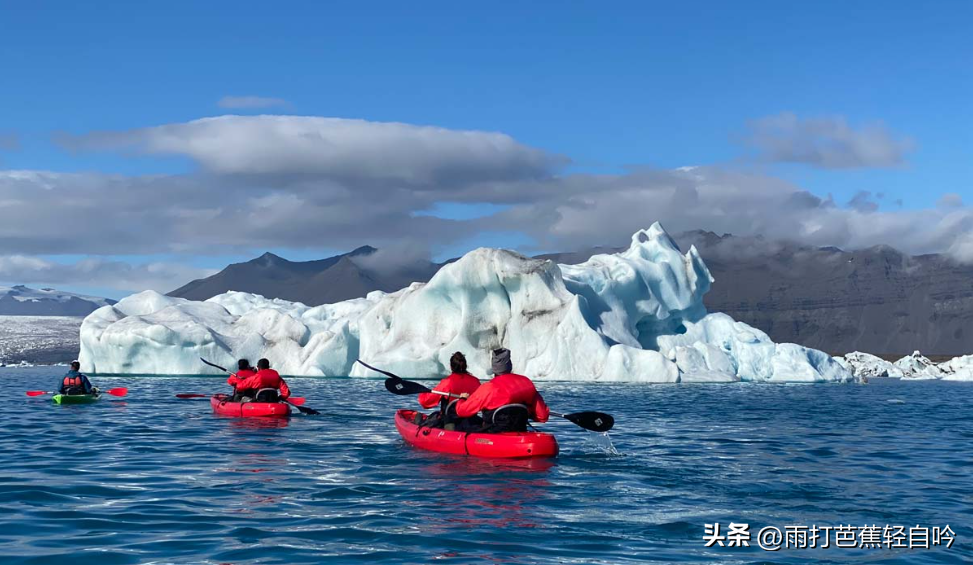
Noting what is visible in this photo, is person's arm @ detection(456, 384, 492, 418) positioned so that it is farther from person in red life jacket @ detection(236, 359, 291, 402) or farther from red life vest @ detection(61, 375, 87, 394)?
red life vest @ detection(61, 375, 87, 394)

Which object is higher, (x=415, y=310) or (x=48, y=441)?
(x=415, y=310)

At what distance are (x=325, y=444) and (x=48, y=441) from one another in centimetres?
437

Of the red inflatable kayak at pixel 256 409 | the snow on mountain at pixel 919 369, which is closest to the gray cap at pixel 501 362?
the red inflatable kayak at pixel 256 409

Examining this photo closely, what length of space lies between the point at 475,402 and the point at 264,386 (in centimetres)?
808

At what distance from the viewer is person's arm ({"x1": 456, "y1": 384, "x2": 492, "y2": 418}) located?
41.6ft

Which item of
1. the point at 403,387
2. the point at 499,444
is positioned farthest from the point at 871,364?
the point at 499,444

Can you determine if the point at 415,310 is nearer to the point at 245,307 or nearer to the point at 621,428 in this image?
the point at 245,307

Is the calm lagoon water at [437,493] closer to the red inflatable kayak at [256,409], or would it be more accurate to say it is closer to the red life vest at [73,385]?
the red inflatable kayak at [256,409]

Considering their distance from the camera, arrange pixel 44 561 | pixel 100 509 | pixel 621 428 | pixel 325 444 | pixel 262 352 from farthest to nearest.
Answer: pixel 262 352 < pixel 621 428 < pixel 325 444 < pixel 100 509 < pixel 44 561

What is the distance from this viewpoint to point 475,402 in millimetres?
12891

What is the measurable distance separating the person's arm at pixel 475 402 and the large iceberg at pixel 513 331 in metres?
27.7

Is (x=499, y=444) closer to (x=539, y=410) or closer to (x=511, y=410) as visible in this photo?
(x=511, y=410)

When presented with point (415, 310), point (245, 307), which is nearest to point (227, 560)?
point (415, 310)

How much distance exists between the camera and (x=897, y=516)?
877 cm
